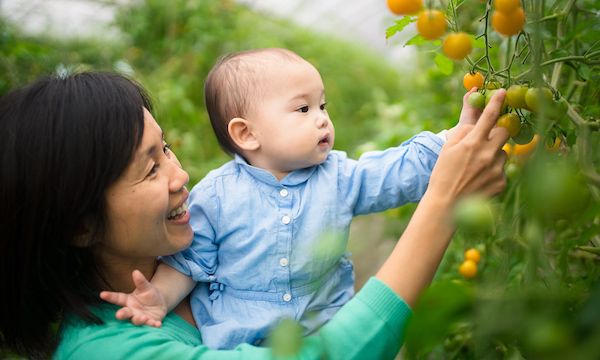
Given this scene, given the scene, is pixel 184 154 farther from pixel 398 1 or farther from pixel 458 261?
pixel 398 1

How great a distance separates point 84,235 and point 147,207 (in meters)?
0.14

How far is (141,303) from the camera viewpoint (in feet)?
2.65

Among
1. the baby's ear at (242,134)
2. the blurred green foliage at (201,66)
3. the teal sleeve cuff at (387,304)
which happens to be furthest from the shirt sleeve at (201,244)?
the blurred green foliage at (201,66)

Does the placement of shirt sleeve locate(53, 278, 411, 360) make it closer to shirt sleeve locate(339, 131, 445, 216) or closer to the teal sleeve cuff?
the teal sleeve cuff

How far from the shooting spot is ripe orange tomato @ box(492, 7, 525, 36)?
47 cm

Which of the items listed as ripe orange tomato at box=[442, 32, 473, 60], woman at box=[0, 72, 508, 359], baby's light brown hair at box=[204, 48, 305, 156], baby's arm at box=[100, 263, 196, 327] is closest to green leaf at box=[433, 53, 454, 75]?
woman at box=[0, 72, 508, 359]

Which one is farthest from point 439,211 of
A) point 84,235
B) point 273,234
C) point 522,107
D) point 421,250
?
point 84,235

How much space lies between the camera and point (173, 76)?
3.44m

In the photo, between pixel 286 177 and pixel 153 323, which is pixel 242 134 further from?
pixel 153 323

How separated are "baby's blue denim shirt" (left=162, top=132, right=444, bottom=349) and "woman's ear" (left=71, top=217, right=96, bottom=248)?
0.58 ft

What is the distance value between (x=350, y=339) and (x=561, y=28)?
65 centimetres

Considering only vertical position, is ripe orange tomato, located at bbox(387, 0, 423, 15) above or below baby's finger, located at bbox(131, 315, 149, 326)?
above

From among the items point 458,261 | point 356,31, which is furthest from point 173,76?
point 356,31

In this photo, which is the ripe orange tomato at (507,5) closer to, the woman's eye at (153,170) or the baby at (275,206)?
the baby at (275,206)
